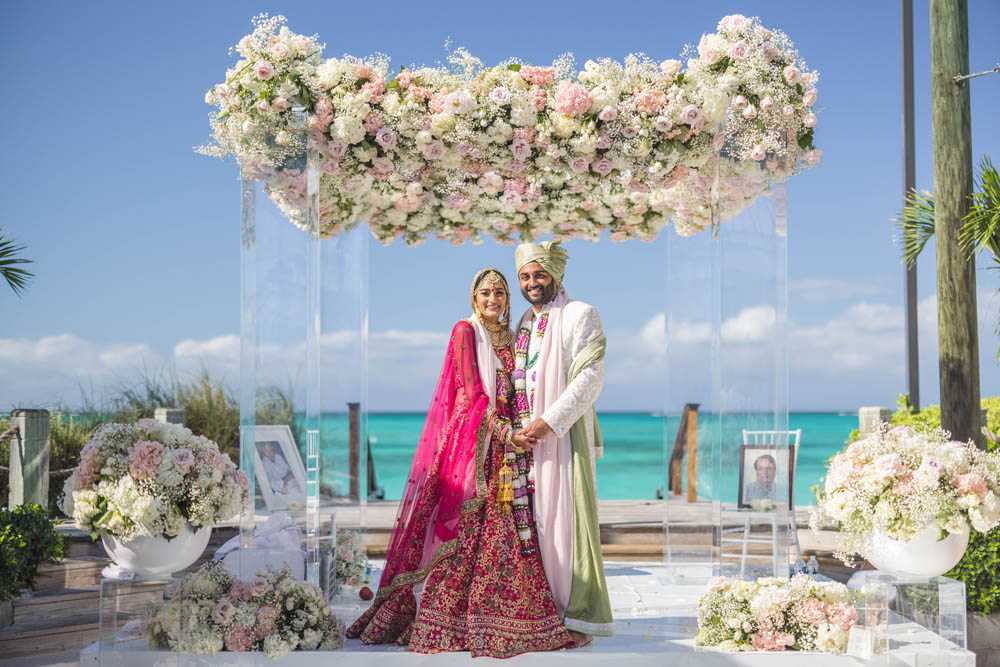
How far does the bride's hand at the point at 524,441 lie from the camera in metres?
4.25

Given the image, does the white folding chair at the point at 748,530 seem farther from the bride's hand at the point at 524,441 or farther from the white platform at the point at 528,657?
the bride's hand at the point at 524,441

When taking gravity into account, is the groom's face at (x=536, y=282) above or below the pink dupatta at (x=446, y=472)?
above

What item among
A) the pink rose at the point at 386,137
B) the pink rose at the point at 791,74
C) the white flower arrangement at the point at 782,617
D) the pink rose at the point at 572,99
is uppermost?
the pink rose at the point at 791,74

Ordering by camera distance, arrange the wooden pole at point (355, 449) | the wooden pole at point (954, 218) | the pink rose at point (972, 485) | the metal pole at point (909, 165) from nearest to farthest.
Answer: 1. the pink rose at point (972, 485)
2. the wooden pole at point (355, 449)
3. the wooden pole at point (954, 218)
4. the metal pole at point (909, 165)

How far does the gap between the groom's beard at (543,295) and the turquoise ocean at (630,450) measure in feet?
42.9

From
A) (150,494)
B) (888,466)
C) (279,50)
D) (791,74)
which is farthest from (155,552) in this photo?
(791,74)

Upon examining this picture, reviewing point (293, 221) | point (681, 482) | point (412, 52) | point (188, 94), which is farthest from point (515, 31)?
point (293, 221)

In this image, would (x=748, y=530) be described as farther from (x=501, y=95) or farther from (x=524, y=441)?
(x=501, y=95)

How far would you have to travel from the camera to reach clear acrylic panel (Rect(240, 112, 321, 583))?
13.9 ft

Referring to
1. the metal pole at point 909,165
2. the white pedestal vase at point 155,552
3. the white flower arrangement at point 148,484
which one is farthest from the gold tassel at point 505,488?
the metal pole at point 909,165

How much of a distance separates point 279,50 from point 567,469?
8.50 feet

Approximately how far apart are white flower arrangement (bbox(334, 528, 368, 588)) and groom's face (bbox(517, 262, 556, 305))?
→ 173 cm

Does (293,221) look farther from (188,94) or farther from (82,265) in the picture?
(188,94)

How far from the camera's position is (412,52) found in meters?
17.8
